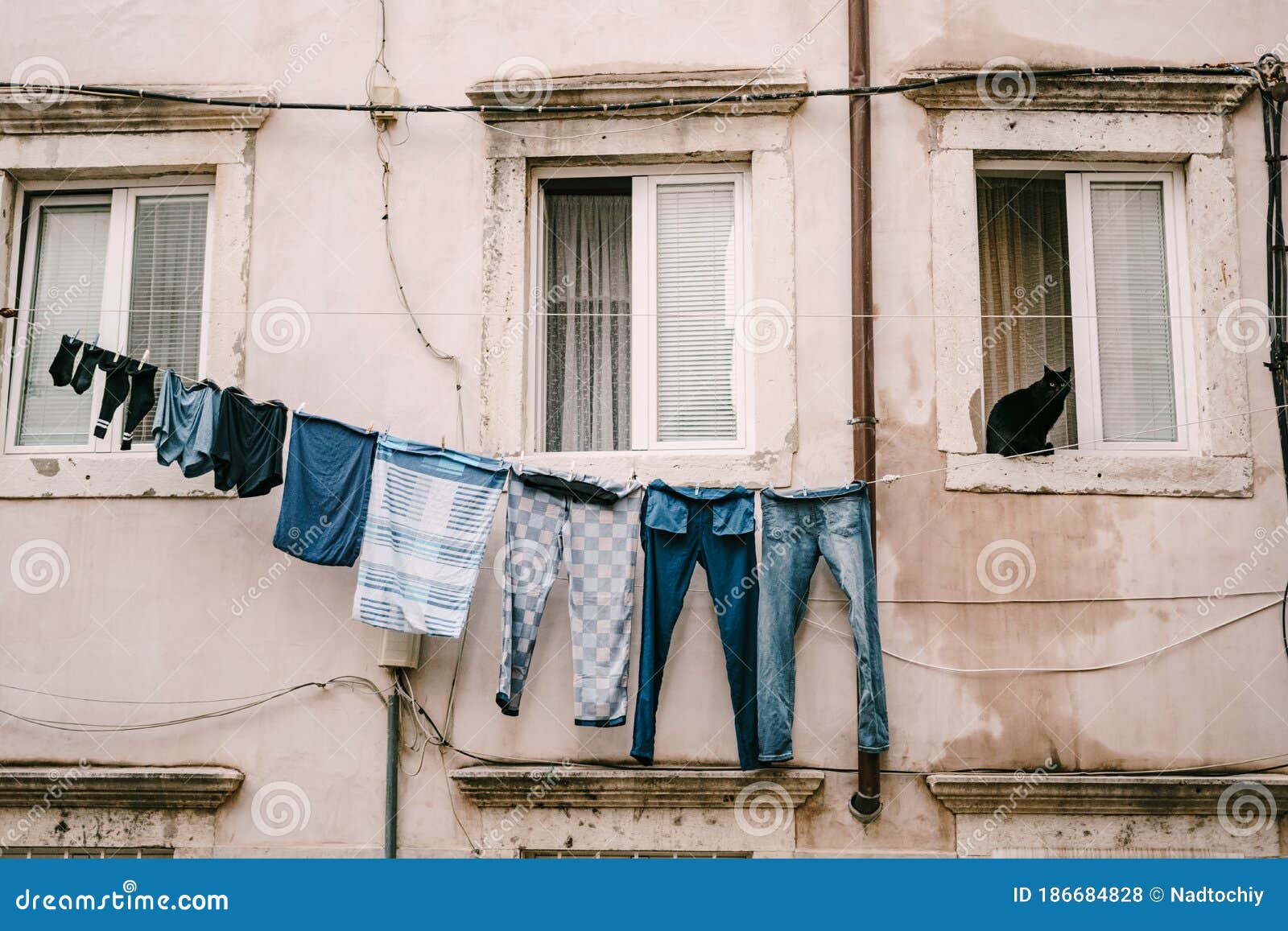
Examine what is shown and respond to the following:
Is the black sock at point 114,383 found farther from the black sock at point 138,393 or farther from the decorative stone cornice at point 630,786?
the decorative stone cornice at point 630,786

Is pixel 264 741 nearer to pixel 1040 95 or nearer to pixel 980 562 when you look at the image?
pixel 980 562

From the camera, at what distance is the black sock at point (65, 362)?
7309mm

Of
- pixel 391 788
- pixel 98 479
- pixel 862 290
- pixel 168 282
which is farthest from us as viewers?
pixel 168 282

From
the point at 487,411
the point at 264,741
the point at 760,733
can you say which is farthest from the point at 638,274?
the point at 264,741

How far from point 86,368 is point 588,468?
2.69m

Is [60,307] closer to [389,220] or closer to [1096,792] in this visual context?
[389,220]

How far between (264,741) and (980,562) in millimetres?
3964

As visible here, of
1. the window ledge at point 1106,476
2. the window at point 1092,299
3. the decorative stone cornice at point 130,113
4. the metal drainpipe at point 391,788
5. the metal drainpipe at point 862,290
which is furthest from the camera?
the decorative stone cornice at point 130,113

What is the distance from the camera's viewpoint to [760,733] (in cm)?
722

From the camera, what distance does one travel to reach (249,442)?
736 centimetres

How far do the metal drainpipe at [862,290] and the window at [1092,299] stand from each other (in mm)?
725

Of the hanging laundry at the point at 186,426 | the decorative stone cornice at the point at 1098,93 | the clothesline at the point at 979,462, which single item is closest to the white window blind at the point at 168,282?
the clothesline at the point at 979,462

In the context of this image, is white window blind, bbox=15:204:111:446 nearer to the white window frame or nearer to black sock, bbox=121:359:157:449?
black sock, bbox=121:359:157:449

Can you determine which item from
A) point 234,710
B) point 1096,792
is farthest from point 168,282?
point 1096,792
